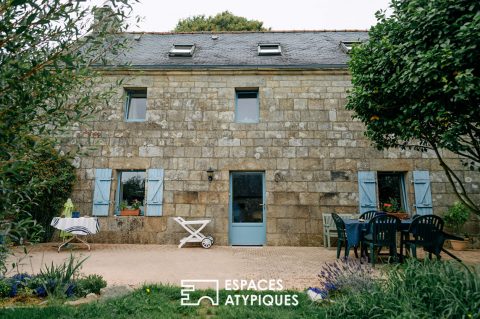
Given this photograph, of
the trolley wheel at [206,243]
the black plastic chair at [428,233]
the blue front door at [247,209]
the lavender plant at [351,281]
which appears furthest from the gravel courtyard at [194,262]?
the black plastic chair at [428,233]

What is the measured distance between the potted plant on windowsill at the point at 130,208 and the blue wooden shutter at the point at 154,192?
36 centimetres

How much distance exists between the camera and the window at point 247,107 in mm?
8938

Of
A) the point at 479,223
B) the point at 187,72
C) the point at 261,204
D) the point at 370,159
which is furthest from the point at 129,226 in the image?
the point at 479,223

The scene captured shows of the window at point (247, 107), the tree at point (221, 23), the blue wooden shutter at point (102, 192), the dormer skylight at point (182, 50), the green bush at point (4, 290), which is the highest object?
the tree at point (221, 23)

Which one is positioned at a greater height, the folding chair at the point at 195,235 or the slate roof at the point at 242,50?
the slate roof at the point at 242,50

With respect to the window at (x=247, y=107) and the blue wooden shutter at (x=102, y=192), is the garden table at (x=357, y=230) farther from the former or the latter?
the blue wooden shutter at (x=102, y=192)

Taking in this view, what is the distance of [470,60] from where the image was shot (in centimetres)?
345

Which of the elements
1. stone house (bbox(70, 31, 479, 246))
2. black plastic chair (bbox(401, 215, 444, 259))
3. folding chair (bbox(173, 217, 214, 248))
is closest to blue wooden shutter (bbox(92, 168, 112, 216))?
stone house (bbox(70, 31, 479, 246))

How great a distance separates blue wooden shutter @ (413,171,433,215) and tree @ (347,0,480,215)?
390cm

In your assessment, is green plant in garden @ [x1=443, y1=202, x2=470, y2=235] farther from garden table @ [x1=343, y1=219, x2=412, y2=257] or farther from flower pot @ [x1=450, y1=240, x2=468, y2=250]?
garden table @ [x1=343, y1=219, x2=412, y2=257]

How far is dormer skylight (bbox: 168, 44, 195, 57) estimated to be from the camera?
32.1 feet

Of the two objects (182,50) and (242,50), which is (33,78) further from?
(242,50)

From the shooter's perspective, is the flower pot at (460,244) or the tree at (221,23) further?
the tree at (221,23)

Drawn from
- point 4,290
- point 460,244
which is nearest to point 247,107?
point 460,244
